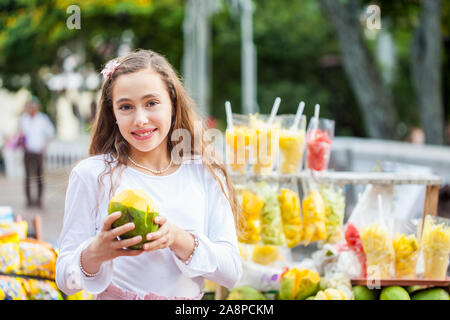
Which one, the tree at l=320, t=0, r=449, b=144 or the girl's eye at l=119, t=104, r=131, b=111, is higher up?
the tree at l=320, t=0, r=449, b=144

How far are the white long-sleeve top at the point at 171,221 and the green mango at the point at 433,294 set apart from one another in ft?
4.24

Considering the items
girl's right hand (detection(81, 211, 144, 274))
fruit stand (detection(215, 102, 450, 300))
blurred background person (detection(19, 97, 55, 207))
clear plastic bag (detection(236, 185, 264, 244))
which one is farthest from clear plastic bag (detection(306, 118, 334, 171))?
blurred background person (detection(19, 97, 55, 207))

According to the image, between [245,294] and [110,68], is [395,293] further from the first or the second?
[110,68]

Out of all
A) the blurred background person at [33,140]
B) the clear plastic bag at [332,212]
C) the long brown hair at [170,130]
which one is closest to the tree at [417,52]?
the blurred background person at [33,140]

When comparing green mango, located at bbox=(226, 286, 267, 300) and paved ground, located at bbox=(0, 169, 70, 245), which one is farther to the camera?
paved ground, located at bbox=(0, 169, 70, 245)

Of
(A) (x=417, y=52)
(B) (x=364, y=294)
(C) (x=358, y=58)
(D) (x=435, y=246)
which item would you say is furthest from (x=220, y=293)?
(A) (x=417, y=52)

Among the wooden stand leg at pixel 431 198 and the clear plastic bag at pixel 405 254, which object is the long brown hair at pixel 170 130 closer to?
the clear plastic bag at pixel 405 254

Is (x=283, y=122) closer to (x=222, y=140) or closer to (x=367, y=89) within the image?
(x=222, y=140)

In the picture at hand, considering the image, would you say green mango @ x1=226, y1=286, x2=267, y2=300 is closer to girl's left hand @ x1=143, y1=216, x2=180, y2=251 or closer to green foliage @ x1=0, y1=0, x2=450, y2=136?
girl's left hand @ x1=143, y1=216, x2=180, y2=251

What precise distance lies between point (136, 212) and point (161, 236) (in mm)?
95

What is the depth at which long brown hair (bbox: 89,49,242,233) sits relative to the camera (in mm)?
1882

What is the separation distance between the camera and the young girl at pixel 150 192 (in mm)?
1775

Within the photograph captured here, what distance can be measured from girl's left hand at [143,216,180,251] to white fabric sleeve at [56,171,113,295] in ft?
0.73

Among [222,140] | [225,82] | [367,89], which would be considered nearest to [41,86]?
[225,82]
